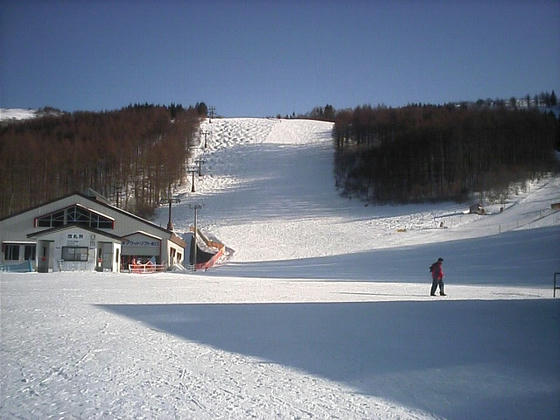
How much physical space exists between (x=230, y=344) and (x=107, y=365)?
2.11 meters

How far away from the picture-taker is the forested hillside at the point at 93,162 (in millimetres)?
67938

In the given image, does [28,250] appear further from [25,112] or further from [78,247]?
[25,112]

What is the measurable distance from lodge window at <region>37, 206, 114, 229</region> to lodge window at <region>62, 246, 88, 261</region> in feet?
23.9

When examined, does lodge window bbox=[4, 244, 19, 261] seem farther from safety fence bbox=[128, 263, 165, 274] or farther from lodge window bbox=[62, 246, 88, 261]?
safety fence bbox=[128, 263, 165, 274]

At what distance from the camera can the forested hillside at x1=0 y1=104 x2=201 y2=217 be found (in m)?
67.9

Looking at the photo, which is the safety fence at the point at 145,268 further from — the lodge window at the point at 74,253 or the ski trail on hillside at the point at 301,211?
the ski trail on hillside at the point at 301,211

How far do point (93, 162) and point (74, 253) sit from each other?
50.0 m

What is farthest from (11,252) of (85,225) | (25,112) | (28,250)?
(25,112)

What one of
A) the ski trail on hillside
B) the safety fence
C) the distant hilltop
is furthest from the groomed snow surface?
the distant hilltop

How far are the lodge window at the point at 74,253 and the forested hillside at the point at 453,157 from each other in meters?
47.6

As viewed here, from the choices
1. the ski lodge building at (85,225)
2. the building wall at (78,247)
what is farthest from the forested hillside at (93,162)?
the building wall at (78,247)

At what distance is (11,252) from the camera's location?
38.9 metres

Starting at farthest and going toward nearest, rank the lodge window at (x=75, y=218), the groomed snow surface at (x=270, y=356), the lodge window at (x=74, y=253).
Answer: the lodge window at (x=75, y=218), the lodge window at (x=74, y=253), the groomed snow surface at (x=270, y=356)

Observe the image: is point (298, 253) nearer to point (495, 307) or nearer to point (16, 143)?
point (495, 307)
